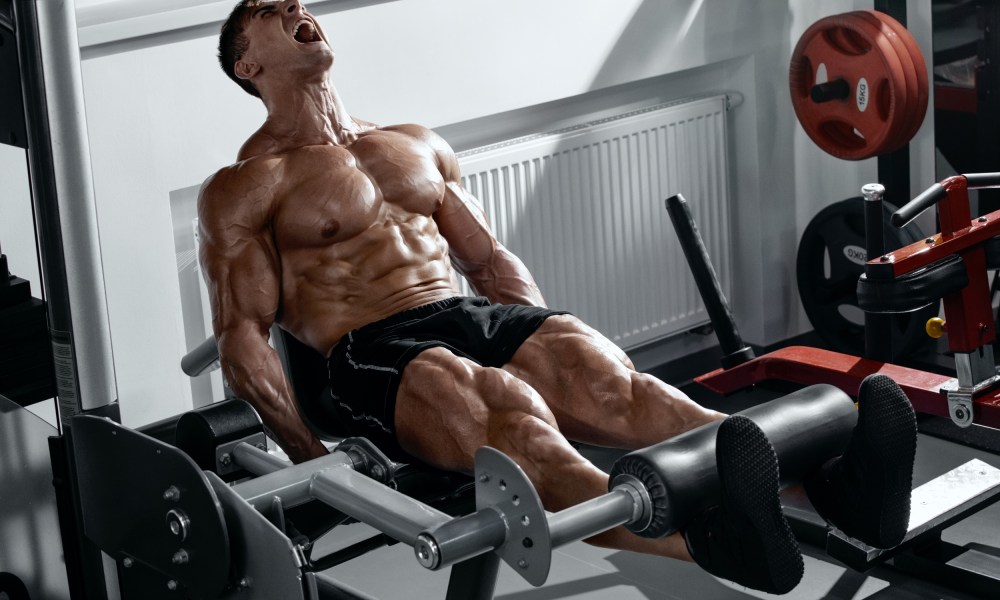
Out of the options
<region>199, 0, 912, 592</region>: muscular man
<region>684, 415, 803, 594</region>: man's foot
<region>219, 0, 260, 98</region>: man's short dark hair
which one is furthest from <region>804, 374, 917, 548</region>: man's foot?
<region>219, 0, 260, 98</region>: man's short dark hair

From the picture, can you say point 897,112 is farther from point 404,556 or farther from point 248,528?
point 248,528

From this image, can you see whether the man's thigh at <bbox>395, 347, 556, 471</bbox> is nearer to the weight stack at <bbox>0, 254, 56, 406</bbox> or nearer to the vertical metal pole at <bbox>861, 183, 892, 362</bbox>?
the weight stack at <bbox>0, 254, 56, 406</bbox>

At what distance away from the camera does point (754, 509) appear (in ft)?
5.61

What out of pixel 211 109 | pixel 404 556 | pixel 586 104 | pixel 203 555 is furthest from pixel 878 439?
pixel 586 104

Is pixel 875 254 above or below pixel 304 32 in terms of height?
below

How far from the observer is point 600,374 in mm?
2270

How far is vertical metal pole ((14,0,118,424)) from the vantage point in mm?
Answer: 1897

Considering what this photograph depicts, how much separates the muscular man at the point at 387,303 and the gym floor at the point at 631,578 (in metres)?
0.75

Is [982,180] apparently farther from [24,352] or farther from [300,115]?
[24,352]

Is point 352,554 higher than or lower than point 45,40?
lower

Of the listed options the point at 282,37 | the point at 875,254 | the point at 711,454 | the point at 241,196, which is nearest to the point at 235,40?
the point at 282,37

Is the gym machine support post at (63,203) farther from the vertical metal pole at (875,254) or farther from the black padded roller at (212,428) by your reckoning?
the vertical metal pole at (875,254)

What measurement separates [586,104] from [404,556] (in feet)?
5.19

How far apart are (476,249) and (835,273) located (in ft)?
6.15
